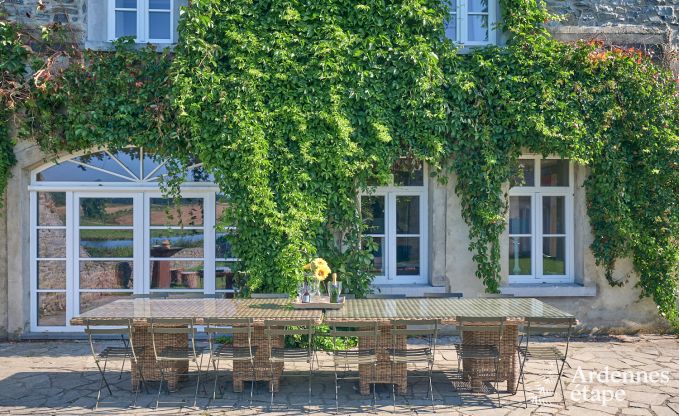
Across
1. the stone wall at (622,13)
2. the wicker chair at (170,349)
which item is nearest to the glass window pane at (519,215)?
the stone wall at (622,13)

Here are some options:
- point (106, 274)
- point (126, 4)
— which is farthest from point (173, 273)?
point (126, 4)

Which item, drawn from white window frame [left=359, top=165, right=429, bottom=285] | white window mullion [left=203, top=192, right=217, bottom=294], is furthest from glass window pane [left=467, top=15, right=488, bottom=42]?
white window mullion [left=203, top=192, right=217, bottom=294]

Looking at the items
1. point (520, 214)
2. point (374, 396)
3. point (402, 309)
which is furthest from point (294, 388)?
point (520, 214)

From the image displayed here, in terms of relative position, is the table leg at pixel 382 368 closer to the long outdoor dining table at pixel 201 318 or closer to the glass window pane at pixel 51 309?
the long outdoor dining table at pixel 201 318

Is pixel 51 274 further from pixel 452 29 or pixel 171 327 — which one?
pixel 452 29

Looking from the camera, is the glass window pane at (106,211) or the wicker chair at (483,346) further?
the glass window pane at (106,211)

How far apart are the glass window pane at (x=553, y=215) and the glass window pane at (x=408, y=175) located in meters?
1.89

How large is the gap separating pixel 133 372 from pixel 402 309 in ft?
8.97

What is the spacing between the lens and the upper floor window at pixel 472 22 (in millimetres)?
8867

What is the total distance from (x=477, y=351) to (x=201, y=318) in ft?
8.71

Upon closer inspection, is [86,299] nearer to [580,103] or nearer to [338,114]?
[338,114]

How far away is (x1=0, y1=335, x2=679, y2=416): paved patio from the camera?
5598 mm

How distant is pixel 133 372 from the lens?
6.00 meters

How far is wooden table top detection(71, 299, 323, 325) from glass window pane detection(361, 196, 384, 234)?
2.35 meters
